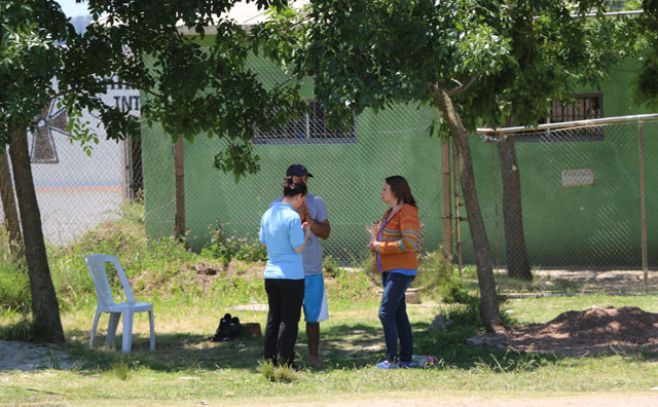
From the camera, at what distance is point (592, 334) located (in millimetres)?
10484

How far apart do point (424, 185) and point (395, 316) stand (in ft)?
27.6

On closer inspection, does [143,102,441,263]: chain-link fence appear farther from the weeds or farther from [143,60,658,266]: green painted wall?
the weeds

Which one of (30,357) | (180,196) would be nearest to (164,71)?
(30,357)

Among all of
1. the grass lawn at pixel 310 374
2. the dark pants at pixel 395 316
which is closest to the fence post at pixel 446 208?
the grass lawn at pixel 310 374

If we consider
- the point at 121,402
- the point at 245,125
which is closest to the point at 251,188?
the point at 245,125

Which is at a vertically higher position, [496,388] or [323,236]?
[323,236]

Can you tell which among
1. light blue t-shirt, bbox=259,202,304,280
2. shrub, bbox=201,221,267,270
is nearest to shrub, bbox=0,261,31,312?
shrub, bbox=201,221,267,270

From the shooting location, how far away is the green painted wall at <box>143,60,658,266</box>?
17.3 metres

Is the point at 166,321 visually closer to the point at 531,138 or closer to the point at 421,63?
the point at 421,63

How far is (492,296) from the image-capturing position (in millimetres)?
11375

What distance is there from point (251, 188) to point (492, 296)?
7222mm

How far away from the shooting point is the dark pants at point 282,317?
883cm

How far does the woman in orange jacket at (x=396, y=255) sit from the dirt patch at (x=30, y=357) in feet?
9.83

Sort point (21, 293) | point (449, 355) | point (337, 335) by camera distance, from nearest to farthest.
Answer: point (449, 355) < point (337, 335) < point (21, 293)
